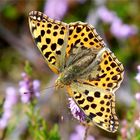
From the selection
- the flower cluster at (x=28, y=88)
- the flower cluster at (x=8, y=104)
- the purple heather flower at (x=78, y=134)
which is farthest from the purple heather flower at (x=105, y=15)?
the flower cluster at (x=28, y=88)

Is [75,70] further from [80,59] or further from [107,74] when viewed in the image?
[107,74]

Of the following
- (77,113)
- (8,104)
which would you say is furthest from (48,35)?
(8,104)

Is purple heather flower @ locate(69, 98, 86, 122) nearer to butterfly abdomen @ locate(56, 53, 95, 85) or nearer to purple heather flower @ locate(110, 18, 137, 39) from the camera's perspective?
butterfly abdomen @ locate(56, 53, 95, 85)

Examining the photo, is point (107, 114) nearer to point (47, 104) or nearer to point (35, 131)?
point (35, 131)

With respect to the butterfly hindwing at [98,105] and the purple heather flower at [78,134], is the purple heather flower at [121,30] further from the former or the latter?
the butterfly hindwing at [98,105]

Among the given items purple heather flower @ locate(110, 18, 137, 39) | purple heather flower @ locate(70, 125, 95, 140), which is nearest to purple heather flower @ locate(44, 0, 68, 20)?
purple heather flower @ locate(110, 18, 137, 39)

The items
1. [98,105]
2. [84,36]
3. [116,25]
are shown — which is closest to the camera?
[98,105]

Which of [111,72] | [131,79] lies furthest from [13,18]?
[111,72]
